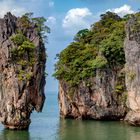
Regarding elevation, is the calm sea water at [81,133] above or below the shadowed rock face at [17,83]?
below

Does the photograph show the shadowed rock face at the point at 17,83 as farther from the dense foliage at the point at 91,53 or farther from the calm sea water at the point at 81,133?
the dense foliage at the point at 91,53

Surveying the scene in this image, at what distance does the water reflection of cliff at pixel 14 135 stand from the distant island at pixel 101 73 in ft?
33.0

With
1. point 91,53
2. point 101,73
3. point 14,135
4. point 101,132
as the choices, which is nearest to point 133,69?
point 101,73

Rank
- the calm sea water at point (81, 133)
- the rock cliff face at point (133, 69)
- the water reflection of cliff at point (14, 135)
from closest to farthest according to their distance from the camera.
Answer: the water reflection of cliff at point (14, 135) → the calm sea water at point (81, 133) → the rock cliff face at point (133, 69)

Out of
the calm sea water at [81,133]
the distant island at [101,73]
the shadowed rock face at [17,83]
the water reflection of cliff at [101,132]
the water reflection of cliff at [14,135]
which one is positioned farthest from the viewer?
the distant island at [101,73]

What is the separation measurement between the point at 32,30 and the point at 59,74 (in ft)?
40.1

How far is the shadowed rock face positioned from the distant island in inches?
323

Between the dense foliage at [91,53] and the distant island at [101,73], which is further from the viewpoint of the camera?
the dense foliage at [91,53]

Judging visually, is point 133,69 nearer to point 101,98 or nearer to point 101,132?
point 101,98

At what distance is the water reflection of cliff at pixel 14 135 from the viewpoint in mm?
27978

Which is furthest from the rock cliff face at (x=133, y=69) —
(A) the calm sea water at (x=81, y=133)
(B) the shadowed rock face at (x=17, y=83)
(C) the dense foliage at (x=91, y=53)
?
(B) the shadowed rock face at (x=17, y=83)

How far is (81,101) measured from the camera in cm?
4262

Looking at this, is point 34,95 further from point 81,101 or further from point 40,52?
point 81,101

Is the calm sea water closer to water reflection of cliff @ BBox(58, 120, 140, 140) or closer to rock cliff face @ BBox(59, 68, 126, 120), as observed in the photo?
water reflection of cliff @ BBox(58, 120, 140, 140)
